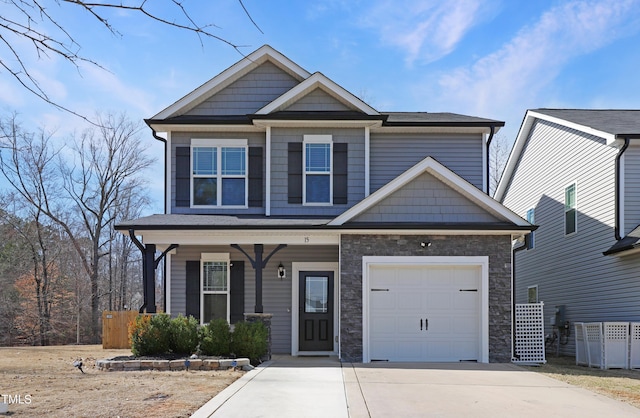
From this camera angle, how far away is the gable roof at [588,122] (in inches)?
601

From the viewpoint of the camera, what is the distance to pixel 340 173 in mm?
15570

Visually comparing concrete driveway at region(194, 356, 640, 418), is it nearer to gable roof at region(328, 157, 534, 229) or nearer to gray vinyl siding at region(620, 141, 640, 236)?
gable roof at region(328, 157, 534, 229)

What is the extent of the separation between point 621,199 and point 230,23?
12.7 meters

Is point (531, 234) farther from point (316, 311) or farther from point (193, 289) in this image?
point (193, 289)

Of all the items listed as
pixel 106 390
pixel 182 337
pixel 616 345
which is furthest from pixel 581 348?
pixel 106 390

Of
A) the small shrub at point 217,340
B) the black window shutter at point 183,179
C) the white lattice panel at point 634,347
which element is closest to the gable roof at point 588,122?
the white lattice panel at point 634,347

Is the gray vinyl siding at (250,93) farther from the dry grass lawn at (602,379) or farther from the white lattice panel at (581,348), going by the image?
the white lattice panel at (581,348)

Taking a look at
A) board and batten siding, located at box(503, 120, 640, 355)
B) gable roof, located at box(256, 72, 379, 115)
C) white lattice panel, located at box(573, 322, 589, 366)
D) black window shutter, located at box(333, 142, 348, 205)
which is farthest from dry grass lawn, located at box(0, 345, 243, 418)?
board and batten siding, located at box(503, 120, 640, 355)

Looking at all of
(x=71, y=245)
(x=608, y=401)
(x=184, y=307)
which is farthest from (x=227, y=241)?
(x=71, y=245)

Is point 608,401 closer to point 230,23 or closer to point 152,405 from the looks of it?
point 152,405

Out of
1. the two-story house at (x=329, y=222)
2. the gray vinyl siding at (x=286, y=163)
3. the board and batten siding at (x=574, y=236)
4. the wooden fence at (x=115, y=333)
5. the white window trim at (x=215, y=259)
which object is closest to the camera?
the two-story house at (x=329, y=222)

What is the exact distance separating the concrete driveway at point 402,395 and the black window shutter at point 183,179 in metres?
5.20

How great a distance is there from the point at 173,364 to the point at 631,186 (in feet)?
35.8

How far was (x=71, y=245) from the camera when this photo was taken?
34.9m
